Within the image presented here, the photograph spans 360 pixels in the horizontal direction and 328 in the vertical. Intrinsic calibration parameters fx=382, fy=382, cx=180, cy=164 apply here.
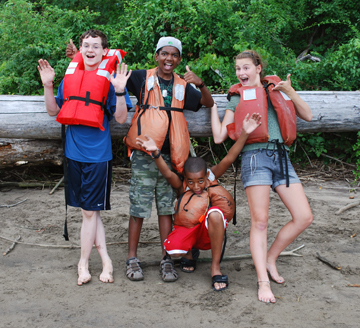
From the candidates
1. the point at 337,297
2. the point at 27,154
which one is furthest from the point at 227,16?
the point at 337,297

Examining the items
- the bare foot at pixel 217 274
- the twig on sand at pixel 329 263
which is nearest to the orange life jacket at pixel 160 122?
the bare foot at pixel 217 274

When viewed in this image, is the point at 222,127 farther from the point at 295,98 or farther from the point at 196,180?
the point at 295,98

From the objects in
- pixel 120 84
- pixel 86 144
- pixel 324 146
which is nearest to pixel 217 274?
pixel 86 144

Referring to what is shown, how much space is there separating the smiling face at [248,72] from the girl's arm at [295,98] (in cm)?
23

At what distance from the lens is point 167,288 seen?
3.49 m

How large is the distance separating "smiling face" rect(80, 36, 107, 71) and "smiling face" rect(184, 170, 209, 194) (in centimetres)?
134

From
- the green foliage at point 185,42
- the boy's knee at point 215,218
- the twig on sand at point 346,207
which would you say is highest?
the green foliage at point 185,42

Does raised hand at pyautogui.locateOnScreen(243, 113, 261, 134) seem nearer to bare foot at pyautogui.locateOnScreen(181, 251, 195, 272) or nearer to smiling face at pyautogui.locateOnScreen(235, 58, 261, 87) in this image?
smiling face at pyautogui.locateOnScreen(235, 58, 261, 87)

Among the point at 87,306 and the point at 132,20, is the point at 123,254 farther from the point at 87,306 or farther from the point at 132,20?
the point at 132,20

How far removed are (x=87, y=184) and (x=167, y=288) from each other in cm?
120

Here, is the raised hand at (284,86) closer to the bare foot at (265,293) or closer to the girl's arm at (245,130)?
the girl's arm at (245,130)

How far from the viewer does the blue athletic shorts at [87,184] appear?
351cm

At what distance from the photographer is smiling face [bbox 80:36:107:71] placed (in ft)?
11.3

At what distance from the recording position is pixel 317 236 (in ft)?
15.5
